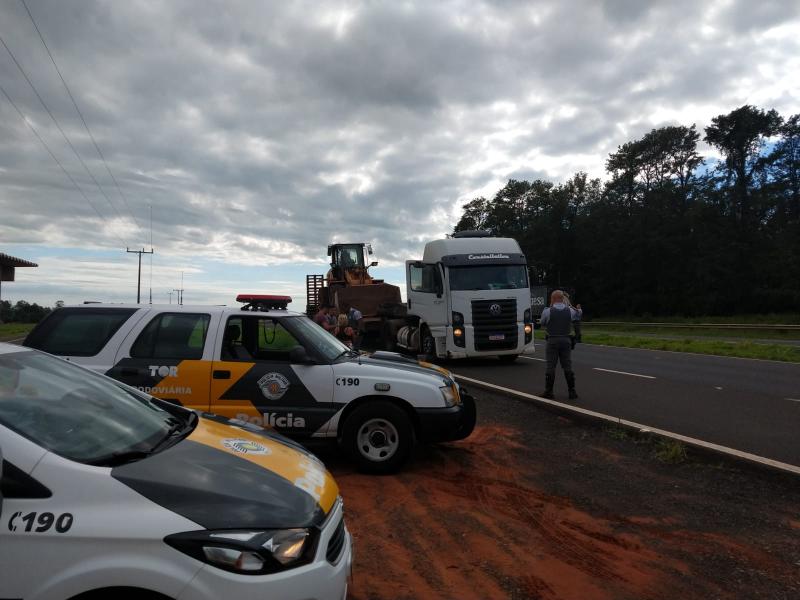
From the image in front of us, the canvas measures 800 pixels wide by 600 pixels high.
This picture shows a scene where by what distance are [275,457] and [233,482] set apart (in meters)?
0.46

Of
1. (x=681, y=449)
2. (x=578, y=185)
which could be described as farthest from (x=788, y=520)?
(x=578, y=185)

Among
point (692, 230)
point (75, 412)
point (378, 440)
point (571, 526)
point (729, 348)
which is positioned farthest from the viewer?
point (692, 230)

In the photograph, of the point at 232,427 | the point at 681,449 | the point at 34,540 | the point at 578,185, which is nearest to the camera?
the point at 34,540

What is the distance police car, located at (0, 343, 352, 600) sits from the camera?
2.16 metres

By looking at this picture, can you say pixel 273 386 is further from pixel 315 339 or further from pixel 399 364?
pixel 399 364

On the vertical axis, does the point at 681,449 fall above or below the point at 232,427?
below

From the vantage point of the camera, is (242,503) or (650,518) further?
(650,518)

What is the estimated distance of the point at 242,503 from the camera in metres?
2.48

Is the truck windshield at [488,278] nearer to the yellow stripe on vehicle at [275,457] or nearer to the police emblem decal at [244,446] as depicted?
the yellow stripe on vehicle at [275,457]

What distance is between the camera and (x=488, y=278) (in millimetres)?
15641

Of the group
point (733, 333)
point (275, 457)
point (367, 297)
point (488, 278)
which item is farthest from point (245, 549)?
point (733, 333)

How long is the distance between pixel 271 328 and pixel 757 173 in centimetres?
6682

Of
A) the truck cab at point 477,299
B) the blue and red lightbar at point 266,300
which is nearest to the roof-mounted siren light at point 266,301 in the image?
the blue and red lightbar at point 266,300

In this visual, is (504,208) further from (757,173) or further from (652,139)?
(757,173)
